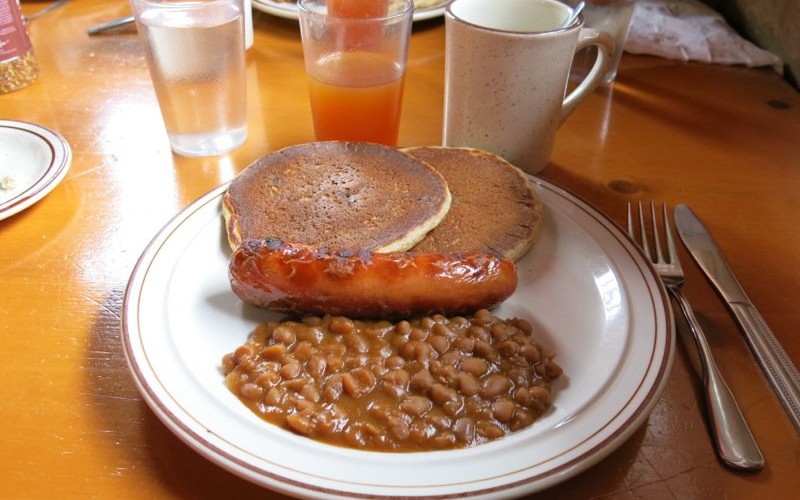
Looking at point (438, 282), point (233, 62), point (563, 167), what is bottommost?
point (563, 167)

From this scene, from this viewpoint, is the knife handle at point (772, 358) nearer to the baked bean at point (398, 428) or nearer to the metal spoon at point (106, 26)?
the baked bean at point (398, 428)

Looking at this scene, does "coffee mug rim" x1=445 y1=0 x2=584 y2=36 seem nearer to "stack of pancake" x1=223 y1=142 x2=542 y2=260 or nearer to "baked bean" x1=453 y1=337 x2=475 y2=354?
"stack of pancake" x1=223 y1=142 x2=542 y2=260

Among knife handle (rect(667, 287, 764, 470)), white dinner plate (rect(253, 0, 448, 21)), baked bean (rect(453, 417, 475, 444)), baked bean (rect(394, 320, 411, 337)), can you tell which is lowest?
knife handle (rect(667, 287, 764, 470))

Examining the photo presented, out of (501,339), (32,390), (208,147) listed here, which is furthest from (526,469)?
(208,147)

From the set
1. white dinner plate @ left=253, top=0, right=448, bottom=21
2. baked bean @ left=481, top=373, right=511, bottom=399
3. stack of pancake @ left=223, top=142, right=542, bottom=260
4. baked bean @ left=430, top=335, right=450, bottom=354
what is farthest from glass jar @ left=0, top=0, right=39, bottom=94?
baked bean @ left=481, top=373, right=511, bottom=399

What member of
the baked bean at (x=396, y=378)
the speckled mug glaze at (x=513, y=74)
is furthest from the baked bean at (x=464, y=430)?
the speckled mug glaze at (x=513, y=74)

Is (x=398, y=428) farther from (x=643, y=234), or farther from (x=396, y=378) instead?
(x=643, y=234)

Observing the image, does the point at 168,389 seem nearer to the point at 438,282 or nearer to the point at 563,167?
the point at 438,282
